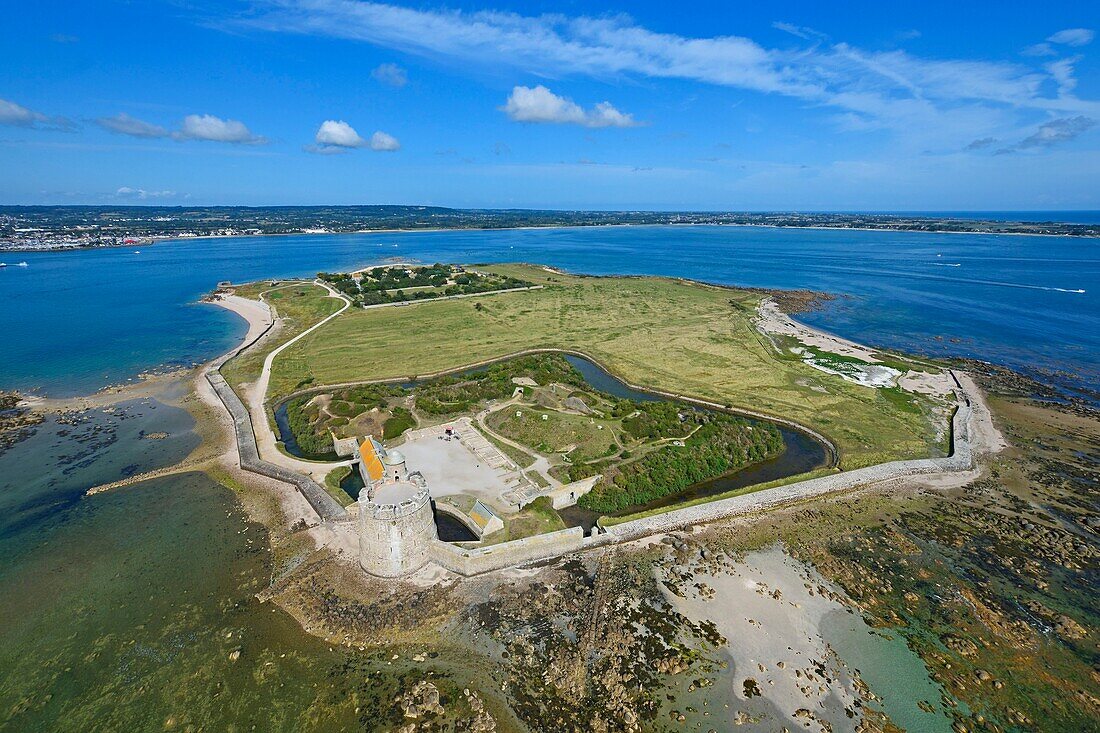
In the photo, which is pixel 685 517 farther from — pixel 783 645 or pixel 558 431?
pixel 558 431

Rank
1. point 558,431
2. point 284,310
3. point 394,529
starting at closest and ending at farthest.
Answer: point 394,529 < point 558,431 < point 284,310

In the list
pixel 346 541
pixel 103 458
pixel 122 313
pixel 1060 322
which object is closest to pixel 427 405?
pixel 346 541

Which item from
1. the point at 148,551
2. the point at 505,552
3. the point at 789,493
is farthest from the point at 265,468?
the point at 789,493

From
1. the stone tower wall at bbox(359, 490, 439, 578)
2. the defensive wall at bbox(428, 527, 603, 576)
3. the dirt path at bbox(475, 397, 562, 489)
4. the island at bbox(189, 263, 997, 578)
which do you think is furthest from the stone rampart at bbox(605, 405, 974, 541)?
the stone tower wall at bbox(359, 490, 439, 578)

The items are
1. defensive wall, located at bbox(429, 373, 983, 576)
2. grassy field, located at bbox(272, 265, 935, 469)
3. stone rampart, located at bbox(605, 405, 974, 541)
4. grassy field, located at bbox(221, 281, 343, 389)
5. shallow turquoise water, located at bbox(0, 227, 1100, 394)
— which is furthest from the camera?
shallow turquoise water, located at bbox(0, 227, 1100, 394)

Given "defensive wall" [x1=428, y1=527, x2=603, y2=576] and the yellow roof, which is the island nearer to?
"defensive wall" [x1=428, y1=527, x2=603, y2=576]

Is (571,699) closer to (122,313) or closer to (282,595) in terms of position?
(282,595)
